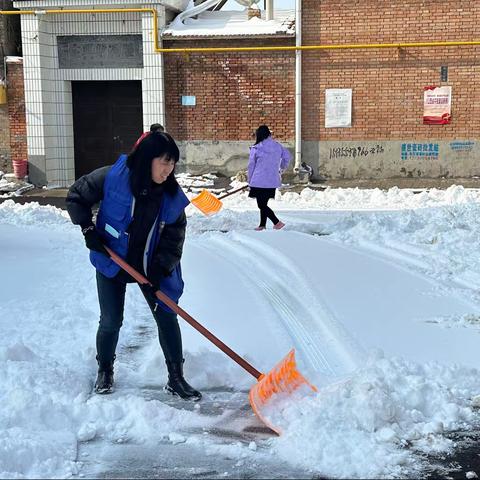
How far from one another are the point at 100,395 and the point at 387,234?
545 cm

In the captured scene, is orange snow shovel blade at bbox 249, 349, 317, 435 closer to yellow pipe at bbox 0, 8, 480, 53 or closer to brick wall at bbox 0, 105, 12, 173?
yellow pipe at bbox 0, 8, 480, 53

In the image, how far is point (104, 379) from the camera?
4.38 metres

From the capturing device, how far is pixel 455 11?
15.7 metres

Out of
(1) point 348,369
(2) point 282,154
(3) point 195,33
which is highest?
(3) point 195,33

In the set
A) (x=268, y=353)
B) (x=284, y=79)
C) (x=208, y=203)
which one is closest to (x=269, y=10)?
(x=284, y=79)

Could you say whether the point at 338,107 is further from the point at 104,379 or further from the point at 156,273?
the point at 104,379

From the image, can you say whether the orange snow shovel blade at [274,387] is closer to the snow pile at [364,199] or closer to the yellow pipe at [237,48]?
the snow pile at [364,199]

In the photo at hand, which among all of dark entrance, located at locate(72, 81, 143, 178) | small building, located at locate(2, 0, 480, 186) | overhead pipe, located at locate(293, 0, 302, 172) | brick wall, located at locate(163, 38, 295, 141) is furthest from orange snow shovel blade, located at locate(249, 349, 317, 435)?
dark entrance, located at locate(72, 81, 143, 178)

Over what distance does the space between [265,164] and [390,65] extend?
679cm

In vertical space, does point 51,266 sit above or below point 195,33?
below

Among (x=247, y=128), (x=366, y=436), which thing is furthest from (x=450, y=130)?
(x=366, y=436)

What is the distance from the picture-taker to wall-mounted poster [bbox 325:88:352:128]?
53.1ft

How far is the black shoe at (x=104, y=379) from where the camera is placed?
14.2ft

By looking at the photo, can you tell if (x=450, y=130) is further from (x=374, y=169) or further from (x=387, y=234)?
(x=387, y=234)
